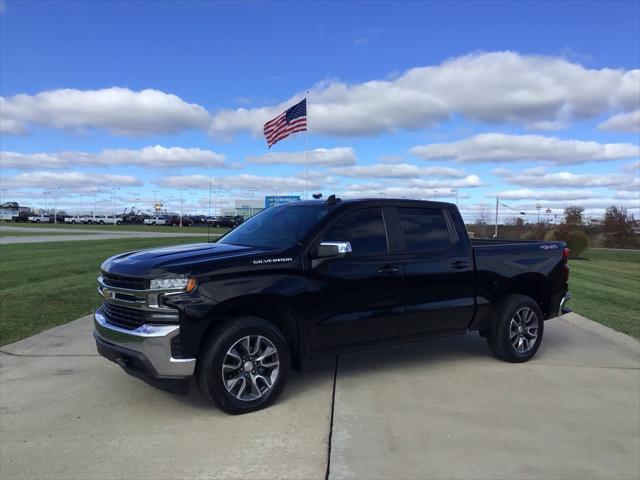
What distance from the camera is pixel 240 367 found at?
471 cm

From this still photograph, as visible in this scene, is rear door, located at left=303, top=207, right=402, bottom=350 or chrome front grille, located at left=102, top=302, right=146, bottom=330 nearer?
chrome front grille, located at left=102, top=302, right=146, bottom=330

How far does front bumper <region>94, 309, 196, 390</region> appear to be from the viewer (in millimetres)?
4418

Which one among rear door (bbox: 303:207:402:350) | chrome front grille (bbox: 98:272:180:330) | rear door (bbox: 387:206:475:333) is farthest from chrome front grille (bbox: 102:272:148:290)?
rear door (bbox: 387:206:475:333)

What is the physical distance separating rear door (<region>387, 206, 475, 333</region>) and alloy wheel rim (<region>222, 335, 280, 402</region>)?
1.51 m

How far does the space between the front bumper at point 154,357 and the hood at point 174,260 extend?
1.44 feet

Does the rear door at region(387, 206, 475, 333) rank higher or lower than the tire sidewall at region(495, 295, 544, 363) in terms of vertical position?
higher

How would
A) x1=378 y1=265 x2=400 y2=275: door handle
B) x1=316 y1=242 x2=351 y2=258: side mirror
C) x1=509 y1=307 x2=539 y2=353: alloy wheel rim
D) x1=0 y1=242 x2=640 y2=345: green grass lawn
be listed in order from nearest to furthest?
x1=316 y1=242 x2=351 y2=258: side mirror < x1=378 y1=265 x2=400 y2=275: door handle < x1=509 y1=307 x2=539 y2=353: alloy wheel rim < x1=0 y1=242 x2=640 y2=345: green grass lawn

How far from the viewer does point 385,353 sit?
6.76 meters

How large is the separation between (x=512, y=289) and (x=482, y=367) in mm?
993

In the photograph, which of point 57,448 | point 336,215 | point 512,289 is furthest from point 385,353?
point 57,448

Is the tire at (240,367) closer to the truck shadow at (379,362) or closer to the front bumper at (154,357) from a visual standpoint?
the front bumper at (154,357)

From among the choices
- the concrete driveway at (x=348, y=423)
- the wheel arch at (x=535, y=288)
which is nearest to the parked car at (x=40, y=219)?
the concrete driveway at (x=348, y=423)

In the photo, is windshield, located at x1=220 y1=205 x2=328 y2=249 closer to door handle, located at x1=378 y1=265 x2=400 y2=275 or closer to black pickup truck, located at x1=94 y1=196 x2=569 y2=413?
black pickup truck, located at x1=94 y1=196 x2=569 y2=413

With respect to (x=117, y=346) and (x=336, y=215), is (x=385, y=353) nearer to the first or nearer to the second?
(x=336, y=215)
